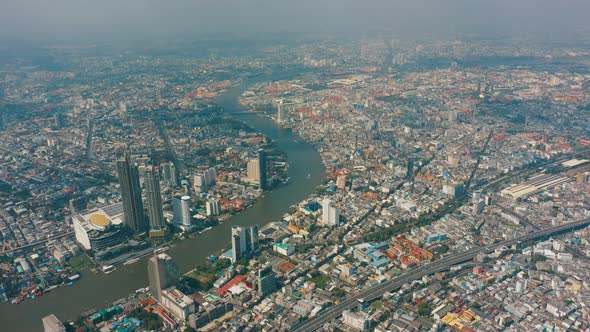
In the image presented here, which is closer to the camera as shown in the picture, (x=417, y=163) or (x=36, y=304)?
(x=36, y=304)

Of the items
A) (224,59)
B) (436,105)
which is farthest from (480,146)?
(224,59)

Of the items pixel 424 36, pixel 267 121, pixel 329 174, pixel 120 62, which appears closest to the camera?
pixel 329 174

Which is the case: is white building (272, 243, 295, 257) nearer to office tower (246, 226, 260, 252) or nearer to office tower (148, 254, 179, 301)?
office tower (246, 226, 260, 252)

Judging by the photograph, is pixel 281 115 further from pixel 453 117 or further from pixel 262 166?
pixel 262 166

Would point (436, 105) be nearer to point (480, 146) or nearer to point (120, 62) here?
point (480, 146)

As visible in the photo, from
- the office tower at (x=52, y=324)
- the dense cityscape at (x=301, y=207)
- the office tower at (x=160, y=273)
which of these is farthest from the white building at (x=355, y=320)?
the office tower at (x=52, y=324)
